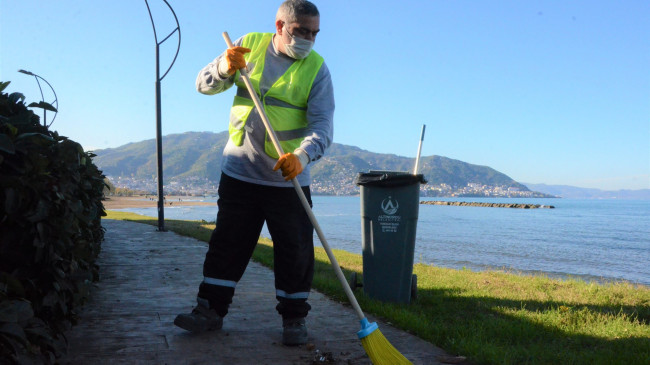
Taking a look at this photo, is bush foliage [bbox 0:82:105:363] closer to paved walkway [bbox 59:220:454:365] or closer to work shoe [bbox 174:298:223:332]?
paved walkway [bbox 59:220:454:365]

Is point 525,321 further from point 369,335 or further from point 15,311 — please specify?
point 15,311

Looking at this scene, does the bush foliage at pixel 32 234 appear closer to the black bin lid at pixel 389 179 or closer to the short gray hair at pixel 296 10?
the short gray hair at pixel 296 10

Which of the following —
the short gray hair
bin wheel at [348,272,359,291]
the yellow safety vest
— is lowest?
bin wheel at [348,272,359,291]

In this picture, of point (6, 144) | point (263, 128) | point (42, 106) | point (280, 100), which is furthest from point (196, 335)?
point (6, 144)

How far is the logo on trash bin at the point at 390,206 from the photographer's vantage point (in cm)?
511

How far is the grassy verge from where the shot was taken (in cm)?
340

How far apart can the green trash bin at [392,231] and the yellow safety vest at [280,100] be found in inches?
59.3

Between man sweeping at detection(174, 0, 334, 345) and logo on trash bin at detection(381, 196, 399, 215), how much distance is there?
56.9 inches

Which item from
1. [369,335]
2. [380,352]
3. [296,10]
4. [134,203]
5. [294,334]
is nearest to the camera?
[380,352]

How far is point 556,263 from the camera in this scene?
56.1ft

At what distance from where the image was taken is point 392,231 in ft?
16.8

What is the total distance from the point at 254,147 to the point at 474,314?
2393 mm

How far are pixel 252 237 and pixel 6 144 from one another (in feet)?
6.81

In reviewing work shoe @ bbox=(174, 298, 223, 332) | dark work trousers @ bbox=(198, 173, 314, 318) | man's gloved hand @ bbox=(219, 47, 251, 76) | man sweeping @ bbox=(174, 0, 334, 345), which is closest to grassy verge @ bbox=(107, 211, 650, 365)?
dark work trousers @ bbox=(198, 173, 314, 318)
